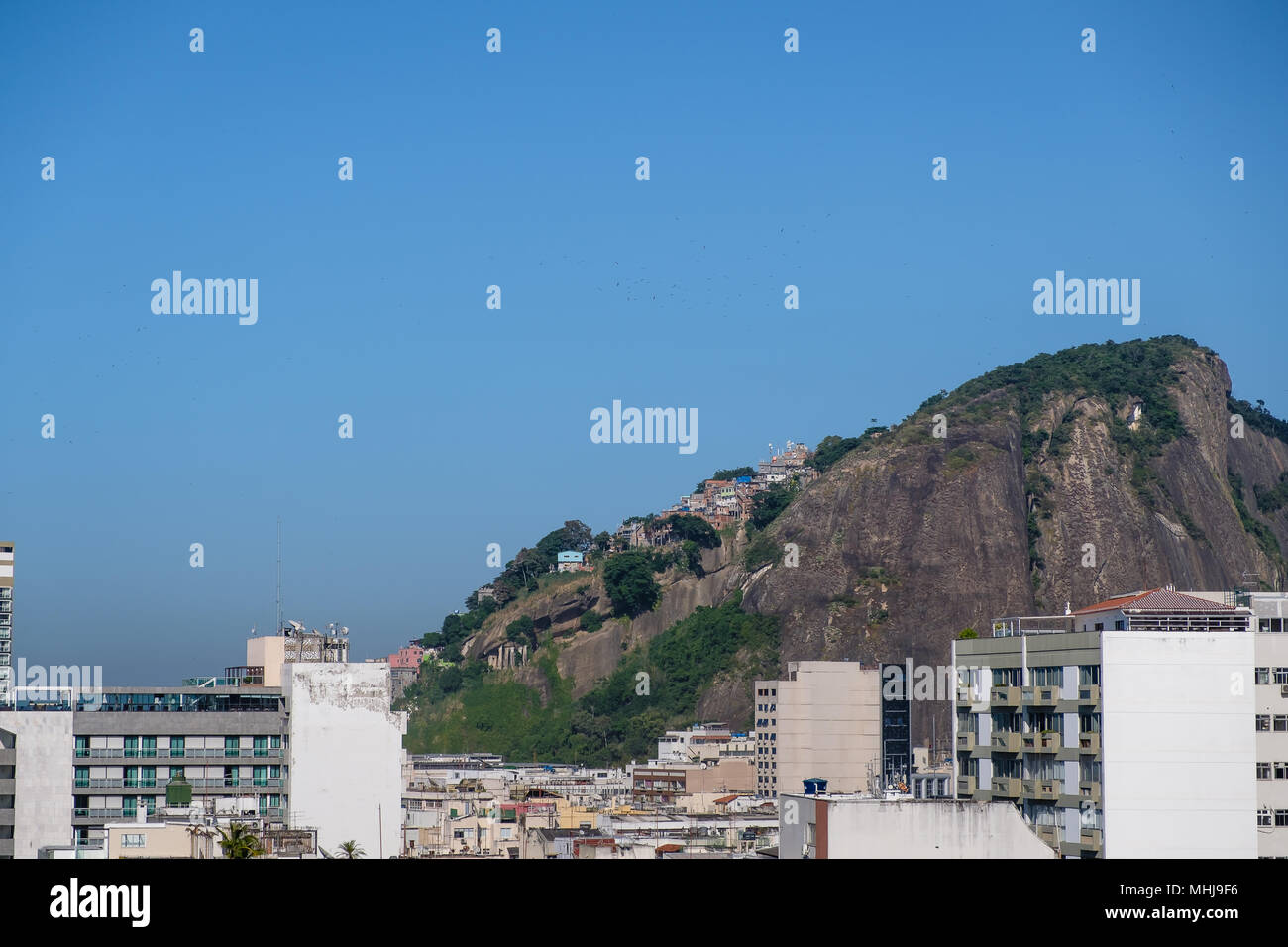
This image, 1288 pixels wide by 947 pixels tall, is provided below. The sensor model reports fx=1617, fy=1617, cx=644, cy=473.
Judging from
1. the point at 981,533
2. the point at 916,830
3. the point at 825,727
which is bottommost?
the point at 825,727

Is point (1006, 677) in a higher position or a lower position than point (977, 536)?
lower

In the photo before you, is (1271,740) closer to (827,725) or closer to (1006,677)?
(1006,677)

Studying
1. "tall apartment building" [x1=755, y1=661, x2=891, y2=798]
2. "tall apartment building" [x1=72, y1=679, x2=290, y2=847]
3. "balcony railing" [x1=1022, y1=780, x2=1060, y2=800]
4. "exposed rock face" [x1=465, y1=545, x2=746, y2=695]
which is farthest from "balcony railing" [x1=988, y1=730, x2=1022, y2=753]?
"exposed rock face" [x1=465, y1=545, x2=746, y2=695]

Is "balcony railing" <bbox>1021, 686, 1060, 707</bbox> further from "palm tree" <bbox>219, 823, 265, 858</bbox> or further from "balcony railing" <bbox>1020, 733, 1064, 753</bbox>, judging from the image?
"palm tree" <bbox>219, 823, 265, 858</bbox>

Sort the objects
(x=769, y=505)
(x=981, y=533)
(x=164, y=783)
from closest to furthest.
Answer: (x=164, y=783) < (x=981, y=533) < (x=769, y=505)

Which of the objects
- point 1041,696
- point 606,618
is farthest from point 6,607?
point 606,618

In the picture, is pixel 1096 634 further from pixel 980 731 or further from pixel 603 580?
pixel 603 580
